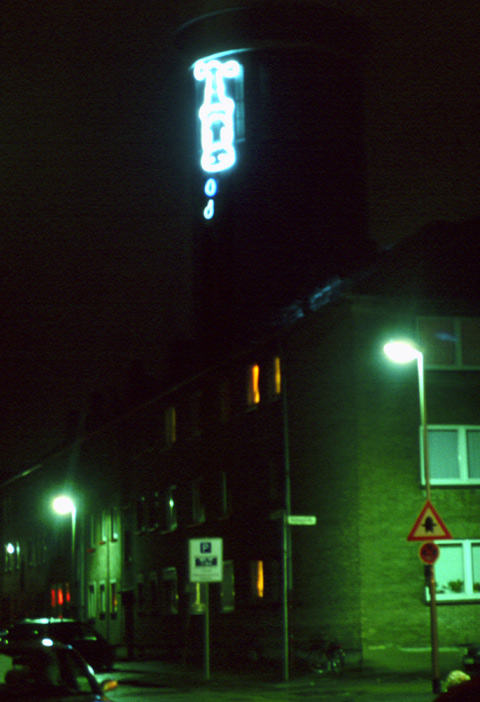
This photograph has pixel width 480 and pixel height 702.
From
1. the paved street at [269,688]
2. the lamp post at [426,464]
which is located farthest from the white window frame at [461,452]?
the lamp post at [426,464]

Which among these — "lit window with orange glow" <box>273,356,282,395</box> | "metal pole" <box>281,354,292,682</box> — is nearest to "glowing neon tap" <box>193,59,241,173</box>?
"lit window with orange glow" <box>273,356,282,395</box>

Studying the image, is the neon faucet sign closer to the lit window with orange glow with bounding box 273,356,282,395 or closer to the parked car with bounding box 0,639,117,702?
the lit window with orange glow with bounding box 273,356,282,395

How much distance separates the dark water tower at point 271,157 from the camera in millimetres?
78500

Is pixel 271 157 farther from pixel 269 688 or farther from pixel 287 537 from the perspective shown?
pixel 269 688

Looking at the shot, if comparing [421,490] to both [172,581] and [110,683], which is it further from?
[110,683]

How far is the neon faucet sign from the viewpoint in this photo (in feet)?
250

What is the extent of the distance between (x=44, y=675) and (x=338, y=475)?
21.4 meters

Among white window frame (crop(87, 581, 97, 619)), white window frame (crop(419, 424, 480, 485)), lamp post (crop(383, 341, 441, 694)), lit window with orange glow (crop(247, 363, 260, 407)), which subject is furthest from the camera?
white window frame (crop(87, 581, 97, 619))

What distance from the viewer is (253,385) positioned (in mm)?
36906

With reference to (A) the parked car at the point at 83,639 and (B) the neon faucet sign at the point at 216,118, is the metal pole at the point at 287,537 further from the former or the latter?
(B) the neon faucet sign at the point at 216,118

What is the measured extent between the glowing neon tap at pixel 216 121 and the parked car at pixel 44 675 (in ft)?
224

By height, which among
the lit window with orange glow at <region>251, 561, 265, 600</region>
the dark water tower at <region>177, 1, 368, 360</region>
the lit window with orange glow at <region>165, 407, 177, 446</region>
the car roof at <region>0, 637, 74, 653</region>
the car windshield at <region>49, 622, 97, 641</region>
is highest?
the dark water tower at <region>177, 1, 368, 360</region>

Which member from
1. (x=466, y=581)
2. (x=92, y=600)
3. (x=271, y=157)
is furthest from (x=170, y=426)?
(x=271, y=157)

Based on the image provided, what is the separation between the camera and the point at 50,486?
71.4m
